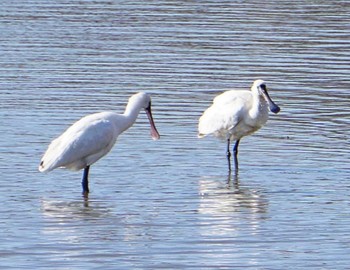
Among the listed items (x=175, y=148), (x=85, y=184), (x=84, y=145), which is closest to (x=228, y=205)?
(x=85, y=184)

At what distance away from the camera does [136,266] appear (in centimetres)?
1018

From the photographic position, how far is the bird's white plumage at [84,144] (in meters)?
13.3

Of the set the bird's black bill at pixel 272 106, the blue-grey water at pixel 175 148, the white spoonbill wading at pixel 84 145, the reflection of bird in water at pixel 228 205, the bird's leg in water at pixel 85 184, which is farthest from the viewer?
the bird's black bill at pixel 272 106

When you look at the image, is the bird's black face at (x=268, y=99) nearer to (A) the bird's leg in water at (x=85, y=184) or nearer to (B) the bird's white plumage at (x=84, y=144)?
(B) the bird's white plumage at (x=84, y=144)

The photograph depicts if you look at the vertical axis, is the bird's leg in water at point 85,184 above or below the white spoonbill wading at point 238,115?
below

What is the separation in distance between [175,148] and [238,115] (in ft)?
2.60

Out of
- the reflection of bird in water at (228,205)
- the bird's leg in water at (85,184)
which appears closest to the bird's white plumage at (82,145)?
the bird's leg in water at (85,184)

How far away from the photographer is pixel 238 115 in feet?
49.5

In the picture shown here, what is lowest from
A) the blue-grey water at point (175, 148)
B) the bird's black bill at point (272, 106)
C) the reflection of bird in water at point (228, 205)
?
the reflection of bird in water at point (228, 205)

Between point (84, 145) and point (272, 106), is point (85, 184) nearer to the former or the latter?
point (84, 145)

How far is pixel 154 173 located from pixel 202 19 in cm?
1385

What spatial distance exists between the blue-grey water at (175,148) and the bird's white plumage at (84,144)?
10.2 inches

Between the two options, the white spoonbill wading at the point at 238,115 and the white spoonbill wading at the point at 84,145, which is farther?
the white spoonbill wading at the point at 238,115

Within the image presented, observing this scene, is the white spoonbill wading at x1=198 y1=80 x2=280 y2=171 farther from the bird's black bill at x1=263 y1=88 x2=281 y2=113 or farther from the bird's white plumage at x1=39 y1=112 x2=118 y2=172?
the bird's white plumage at x1=39 y1=112 x2=118 y2=172
